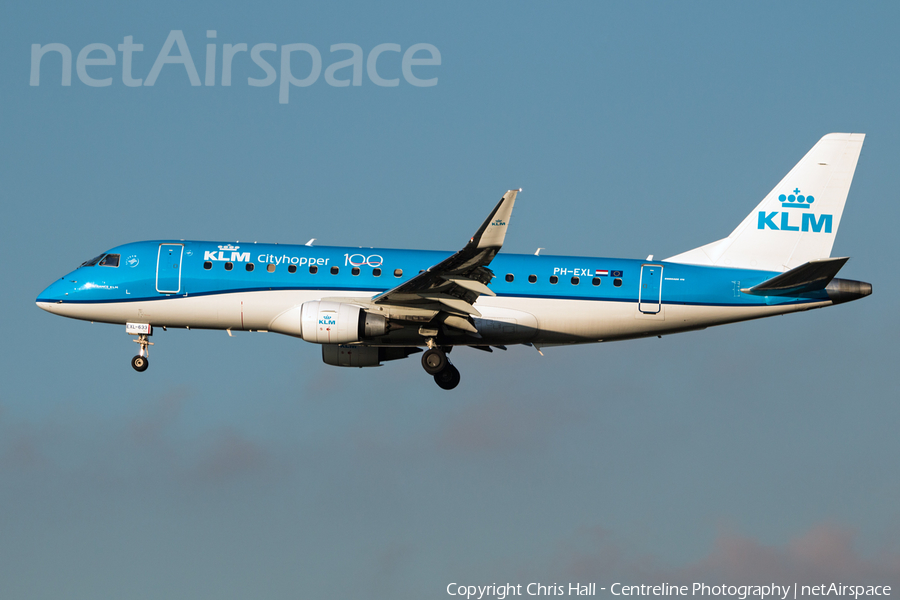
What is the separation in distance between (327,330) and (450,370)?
6487mm

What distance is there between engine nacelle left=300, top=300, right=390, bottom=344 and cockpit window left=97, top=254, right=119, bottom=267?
8425mm

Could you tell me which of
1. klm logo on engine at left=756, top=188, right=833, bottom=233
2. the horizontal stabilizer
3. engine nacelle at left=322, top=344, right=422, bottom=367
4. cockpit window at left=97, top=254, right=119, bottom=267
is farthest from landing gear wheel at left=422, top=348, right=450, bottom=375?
klm logo on engine at left=756, top=188, right=833, bottom=233

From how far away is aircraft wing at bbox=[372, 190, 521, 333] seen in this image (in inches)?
1426

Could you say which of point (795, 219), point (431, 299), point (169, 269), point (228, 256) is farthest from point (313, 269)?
point (795, 219)

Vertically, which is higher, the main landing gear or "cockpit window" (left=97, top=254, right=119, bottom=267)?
"cockpit window" (left=97, top=254, right=119, bottom=267)

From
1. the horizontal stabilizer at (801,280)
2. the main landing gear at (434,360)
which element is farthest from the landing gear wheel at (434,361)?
the horizontal stabilizer at (801,280)

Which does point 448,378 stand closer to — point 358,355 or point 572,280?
point 358,355

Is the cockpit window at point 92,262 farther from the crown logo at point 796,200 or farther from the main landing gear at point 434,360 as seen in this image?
the crown logo at point 796,200

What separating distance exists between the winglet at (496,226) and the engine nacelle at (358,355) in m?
10.4

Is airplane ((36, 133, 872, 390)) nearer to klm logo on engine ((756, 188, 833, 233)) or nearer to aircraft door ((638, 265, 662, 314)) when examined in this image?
aircraft door ((638, 265, 662, 314))

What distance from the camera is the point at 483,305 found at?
4266cm

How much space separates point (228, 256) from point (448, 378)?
961 cm

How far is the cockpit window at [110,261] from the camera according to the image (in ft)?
146

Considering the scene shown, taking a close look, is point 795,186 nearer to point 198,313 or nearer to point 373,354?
point 373,354
